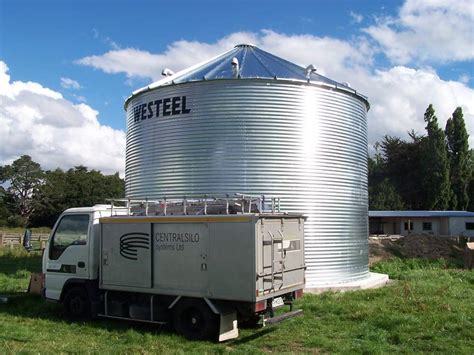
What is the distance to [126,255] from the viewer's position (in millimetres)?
11586

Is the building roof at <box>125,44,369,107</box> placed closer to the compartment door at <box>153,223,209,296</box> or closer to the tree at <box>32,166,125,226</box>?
the compartment door at <box>153,223,209,296</box>

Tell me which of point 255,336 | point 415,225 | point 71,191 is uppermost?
point 71,191

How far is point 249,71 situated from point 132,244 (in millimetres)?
8511

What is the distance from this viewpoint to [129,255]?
1153 centimetres

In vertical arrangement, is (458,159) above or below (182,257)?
above

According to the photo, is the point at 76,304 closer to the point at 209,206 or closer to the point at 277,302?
the point at 209,206

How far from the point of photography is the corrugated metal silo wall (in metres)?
16.8

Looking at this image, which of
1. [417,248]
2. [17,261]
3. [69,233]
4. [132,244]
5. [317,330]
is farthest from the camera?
[417,248]

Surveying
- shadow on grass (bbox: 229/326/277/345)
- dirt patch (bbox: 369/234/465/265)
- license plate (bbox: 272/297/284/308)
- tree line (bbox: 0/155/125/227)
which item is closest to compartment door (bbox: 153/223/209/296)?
shadow on grass (bbox: 229/326/277/345)

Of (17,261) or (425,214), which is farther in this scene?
(425,214)

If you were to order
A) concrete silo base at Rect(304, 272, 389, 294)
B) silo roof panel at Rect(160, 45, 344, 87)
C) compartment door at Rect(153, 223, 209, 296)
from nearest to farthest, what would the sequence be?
compartment door at Rect(153, 223, 209, 296) → concrete silo base at Rect(304, 272, 389, 294) → silo roof panel at Rect(160, 45, 344, 87)

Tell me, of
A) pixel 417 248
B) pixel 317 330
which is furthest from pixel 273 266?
pixel 417 248

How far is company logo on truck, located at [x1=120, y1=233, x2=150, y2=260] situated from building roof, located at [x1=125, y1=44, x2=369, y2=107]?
739 centimetres

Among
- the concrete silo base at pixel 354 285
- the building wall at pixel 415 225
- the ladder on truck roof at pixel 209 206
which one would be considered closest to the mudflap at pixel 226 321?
the ladder on truck roof at pixel 209 206
